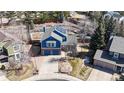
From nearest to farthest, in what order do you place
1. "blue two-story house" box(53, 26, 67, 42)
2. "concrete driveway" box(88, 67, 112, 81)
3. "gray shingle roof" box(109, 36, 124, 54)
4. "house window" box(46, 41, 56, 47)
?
1. "concrete driveway" box(88, 67, 112, 81)
2. "gray shingle roof" box(109, 36, 124, 54)
3. "blue two-story house" box(53, 26, 67, 42)
4. "house window" box(46, 41, 56, 47)

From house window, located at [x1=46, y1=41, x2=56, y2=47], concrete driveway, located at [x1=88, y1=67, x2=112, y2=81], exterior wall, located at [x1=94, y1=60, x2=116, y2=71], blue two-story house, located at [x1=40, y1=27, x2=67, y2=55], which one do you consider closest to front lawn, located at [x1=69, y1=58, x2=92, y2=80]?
concrete driveway, located at [x1=88, y1=67, x2=112, y2=81]

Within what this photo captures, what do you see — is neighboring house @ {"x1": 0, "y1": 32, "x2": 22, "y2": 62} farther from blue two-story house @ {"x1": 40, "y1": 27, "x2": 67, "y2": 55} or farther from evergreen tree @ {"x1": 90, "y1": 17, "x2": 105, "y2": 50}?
evergreen tree @ {"x1": 90, "y1": 17, "x2": 105, "y2": 50}

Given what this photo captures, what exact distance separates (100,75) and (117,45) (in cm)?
127

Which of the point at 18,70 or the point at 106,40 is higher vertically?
the point at 106,40

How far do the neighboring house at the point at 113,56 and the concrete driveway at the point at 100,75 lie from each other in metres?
0.20

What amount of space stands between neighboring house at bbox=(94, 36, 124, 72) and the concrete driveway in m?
0.20

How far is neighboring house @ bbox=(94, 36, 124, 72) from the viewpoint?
9094 mm

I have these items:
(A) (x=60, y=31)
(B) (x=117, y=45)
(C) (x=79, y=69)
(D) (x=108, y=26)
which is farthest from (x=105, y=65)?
(A) (x=60, y=31)

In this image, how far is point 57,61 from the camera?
369 inches

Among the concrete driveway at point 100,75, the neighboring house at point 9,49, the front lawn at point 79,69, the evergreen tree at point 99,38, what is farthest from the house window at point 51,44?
the concrete driveway at point 100,75
